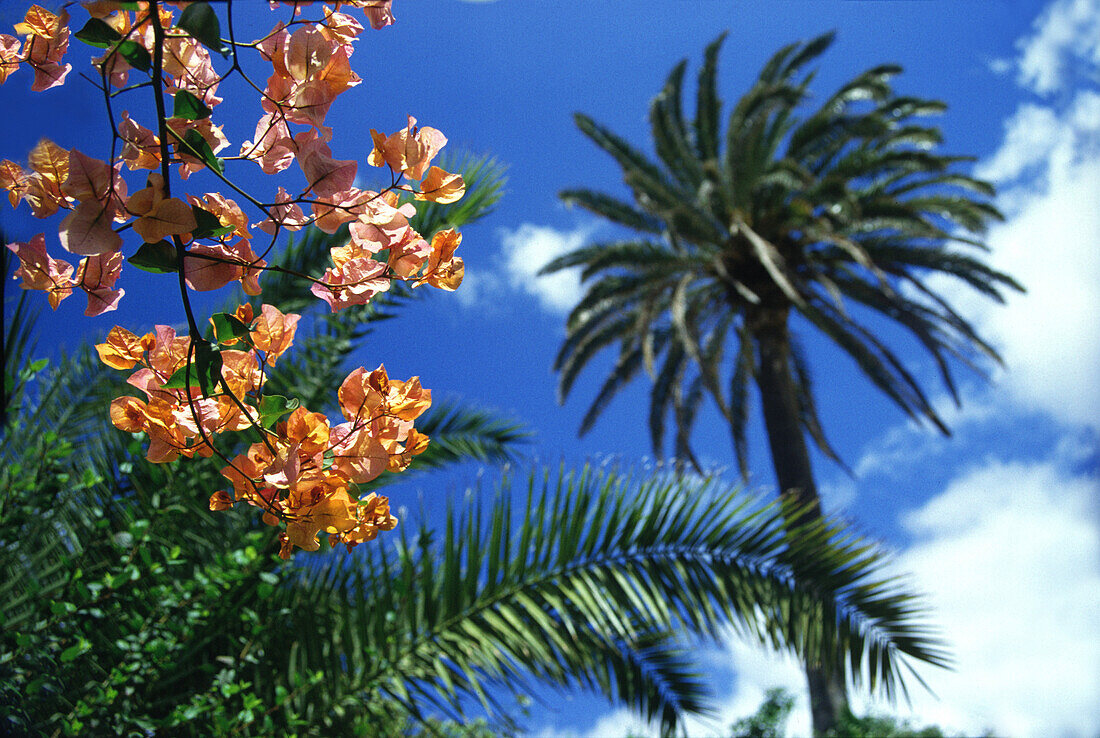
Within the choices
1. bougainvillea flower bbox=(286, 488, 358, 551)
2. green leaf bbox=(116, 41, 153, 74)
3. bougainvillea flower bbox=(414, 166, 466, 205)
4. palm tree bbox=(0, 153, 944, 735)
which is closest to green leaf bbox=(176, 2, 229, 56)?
green leaf bbox=(116, 41, 153, 74)

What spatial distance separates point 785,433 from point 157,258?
27.0 feet

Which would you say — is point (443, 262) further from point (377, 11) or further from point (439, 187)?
point (377, 11)

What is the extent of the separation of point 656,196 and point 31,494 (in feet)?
24.8

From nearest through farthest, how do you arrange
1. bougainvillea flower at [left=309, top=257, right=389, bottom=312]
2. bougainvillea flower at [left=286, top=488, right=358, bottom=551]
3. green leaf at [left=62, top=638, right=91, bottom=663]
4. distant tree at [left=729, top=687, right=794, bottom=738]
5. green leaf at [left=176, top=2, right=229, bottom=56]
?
green leaf at [left=176, top=2, right=229, bottom=56] → bougainvillea flower at [left=286, top=488, right=358, bottom=551] → bougainvillea flower at [left=309, top=257, right=389, bottom=312] → green leaf at [left=62, top=638, right=91, bottom=663] → distant tree at [left=729, top=687, right=794, bottom=738]

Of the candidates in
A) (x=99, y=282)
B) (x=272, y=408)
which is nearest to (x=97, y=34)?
(x=99, y=282)

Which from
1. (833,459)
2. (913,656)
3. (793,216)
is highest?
(793,216)

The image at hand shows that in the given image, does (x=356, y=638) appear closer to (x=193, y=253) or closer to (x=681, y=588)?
(x=681, y=588)

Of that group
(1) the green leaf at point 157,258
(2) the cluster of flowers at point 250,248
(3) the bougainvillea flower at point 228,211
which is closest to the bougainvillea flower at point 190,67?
(2) the cluster of flowers at point 250,248

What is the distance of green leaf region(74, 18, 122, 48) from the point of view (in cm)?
73

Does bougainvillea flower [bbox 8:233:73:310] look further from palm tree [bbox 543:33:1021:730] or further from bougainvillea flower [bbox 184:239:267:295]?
palm tree [bbox 543:33:1021:730]

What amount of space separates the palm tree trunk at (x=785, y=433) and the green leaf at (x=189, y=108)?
23.1ft

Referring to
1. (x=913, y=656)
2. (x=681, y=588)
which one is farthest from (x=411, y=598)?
(x=913, y=656)

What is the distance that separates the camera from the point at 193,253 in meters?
0.81

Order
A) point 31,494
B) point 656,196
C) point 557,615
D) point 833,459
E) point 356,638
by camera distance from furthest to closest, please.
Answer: point 833,459 → point 656,196 → point 557,615 → point 356,638 → point 31,494
